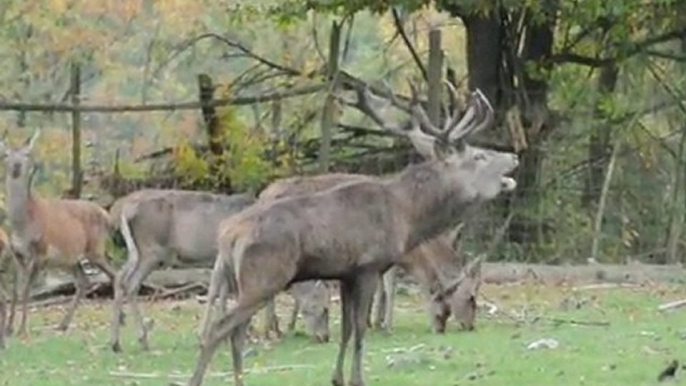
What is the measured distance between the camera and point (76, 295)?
55.7 ft

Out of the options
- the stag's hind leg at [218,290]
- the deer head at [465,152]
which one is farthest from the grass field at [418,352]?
the deer head at [465,152]

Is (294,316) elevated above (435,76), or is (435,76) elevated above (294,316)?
(435,76)

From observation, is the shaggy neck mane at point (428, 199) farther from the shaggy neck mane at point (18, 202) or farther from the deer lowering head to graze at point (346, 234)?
the shaggy neck mane at point (18, 202)

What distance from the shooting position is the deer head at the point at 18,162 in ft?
52.5

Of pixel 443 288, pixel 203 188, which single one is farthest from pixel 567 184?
pixel 443 288

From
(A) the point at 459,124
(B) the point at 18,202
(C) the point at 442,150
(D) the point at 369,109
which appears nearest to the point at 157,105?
(B) the point at 18,202

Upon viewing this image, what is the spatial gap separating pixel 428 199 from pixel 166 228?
4012 millimetres

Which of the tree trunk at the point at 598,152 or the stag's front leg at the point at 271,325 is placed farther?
the tree trunk at the point at 598,152

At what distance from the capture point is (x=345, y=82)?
20.9 meters

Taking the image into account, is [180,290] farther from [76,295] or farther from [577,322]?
[577,322]

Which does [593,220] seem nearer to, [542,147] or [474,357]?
[542,147]

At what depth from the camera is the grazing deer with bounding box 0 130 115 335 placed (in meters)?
16.3

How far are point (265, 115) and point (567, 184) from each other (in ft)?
11.5

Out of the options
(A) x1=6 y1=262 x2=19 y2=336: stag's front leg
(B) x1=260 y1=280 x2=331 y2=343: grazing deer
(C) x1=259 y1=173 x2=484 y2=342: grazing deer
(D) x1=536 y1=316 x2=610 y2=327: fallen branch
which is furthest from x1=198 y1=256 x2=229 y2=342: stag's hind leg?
(D) x1=536 y1=316 x2=610 y2=327: fallen branch
